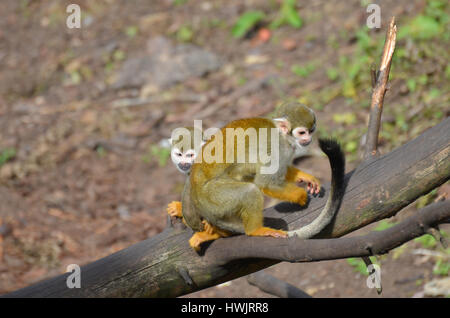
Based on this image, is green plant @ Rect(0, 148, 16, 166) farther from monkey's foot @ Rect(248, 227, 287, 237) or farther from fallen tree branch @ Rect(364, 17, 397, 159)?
fallen tree branch @ Rect(364, 17, 397, 159)

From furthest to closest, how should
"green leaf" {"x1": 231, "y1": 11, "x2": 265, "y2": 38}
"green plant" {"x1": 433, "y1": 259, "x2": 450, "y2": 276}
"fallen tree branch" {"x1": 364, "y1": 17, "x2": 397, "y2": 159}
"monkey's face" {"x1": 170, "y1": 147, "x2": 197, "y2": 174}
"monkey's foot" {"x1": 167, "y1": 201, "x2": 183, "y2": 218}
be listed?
1. "green leaf" {"x1": 231, "y1": 11, "x2": 265, "y2": 38}
2. "green plant" {"x1": 433, "y1": 259, "x2": 450, "y2": 276}
3. "monkey's face" {"x1": 170, "y1": 147, "x2": 197, "y2": 174}
4. "monkey's foot" {"x1": 167, "y1": 201, "x2": 183, "y2": 218}
5. "fallen tree branch" {"x1": 364, "y1": 17, "x2": 397, "y2": 159}

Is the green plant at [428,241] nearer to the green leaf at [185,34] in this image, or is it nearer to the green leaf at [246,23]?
the green leaf at [246,23]

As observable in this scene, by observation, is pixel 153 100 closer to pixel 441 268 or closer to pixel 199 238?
pixel 441 268

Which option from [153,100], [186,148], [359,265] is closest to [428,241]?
[359,265]

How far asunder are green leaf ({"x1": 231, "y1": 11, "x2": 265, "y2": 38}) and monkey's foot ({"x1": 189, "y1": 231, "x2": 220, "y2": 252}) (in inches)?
232

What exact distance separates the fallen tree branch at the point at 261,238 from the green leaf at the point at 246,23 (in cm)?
570

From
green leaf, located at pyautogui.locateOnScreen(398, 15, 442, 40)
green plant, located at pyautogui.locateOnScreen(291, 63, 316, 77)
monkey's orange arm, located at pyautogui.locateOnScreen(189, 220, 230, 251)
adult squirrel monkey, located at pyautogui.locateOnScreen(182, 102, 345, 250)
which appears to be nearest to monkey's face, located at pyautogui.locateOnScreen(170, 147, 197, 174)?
adult squirrel monkey, located at pyautogui.locateOnScreen(182, 102, 345, 250)

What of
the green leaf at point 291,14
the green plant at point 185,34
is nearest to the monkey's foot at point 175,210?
the green leaf at point 291,14

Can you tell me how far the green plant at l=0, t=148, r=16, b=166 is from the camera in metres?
7.16

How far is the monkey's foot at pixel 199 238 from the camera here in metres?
3.00

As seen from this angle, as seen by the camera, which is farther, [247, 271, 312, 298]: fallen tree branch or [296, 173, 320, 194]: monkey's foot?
[247, 271, 312, 298]: fallen tree branch

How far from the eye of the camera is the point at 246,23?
334 inches

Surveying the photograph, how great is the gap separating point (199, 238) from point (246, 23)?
597 centimetres
